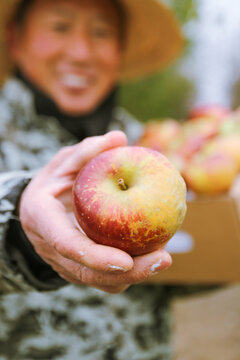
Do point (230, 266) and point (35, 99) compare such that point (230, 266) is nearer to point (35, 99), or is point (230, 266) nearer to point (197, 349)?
point (197, 349)

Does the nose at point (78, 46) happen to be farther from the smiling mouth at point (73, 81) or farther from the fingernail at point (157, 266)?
the fingernail at point (157, 266)

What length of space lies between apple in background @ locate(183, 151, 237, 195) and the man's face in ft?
1.73

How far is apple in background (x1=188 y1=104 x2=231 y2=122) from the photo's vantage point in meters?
1.60

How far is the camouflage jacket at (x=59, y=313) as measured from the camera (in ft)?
3.53

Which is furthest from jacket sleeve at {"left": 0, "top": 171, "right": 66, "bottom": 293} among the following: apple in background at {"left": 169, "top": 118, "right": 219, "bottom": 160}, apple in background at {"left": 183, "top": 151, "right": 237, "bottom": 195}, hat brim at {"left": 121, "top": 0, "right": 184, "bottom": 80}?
hat brim at {"left": 121, "top": 0, "right": 184, "bottom": 80}

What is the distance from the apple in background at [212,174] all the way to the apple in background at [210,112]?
53 cm

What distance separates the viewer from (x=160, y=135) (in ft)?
4.89

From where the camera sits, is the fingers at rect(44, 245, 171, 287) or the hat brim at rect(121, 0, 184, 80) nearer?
the fingers at rect(44, 245, 171, 287)

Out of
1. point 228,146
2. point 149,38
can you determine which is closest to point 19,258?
point 228,146

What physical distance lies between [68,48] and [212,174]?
70 centimetres

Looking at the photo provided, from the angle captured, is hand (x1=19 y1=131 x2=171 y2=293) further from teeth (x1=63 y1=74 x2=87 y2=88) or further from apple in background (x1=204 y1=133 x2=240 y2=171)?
teeth (x1=63 y1=74 x2=87 y2=88)

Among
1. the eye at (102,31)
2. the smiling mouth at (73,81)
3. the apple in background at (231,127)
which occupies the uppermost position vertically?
the eye at (102,31)

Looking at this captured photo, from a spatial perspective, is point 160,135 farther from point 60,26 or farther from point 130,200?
point 130,200

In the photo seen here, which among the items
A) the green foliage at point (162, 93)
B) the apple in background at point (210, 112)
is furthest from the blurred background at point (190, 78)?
the apple in background at point (210, 112)
